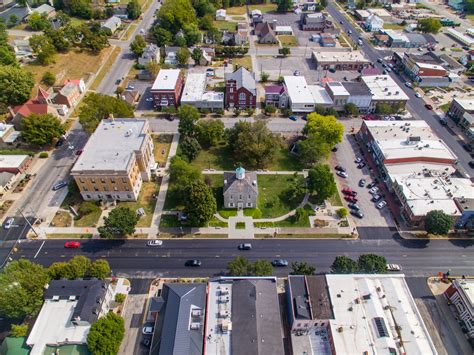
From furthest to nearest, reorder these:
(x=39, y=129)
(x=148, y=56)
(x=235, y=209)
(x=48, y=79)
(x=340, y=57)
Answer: (x=340, y=57) → (x=148, y=56) → (x=48, y=79) → (x=39, y=129) → (x=235, y=209)

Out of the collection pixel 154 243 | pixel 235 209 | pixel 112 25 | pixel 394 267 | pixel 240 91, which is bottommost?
pixel 154 243

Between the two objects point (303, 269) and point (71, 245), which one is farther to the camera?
point (71, 245)

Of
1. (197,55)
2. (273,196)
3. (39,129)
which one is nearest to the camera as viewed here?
(273,196)

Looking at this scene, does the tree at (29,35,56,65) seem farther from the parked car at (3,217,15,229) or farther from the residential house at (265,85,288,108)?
the residential house at (265,85,288,108)

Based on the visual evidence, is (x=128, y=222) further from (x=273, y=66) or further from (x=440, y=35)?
(x=440, y=35)

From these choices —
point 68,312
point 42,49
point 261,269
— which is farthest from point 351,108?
point 42,49

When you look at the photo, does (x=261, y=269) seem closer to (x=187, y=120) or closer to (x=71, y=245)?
(x=71, y=245)

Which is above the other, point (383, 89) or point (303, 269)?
point (383, 89)

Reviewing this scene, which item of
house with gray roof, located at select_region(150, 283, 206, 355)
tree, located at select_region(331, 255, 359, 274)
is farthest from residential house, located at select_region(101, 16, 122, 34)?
tree, located at select_region(331, 255, 359, 274)
